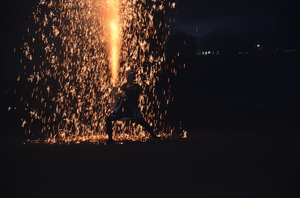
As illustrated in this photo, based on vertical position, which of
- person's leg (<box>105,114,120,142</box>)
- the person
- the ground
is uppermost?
the person

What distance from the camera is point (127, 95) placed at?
43.0ft

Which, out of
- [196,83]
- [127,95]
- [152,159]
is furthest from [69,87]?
[152,159]

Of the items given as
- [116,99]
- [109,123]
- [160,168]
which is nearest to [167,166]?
[160,168]

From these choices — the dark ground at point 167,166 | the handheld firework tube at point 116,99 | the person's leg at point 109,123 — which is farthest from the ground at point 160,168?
the handheld firework tube at point 116,99

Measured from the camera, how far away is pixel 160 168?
872 centimetres

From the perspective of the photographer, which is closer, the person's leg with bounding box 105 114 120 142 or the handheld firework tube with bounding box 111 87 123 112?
the person's leg with bounding box 105 114 120 142

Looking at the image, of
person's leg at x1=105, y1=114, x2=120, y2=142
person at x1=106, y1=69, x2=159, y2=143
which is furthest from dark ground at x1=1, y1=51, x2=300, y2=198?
person at x1=106, y1=69, x2=159, y2=143

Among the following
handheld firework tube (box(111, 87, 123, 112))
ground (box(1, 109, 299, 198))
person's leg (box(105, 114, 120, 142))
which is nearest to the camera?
ground (box(1, 109, 299, 198))

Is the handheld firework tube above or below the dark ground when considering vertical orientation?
above

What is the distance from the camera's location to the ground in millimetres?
6859

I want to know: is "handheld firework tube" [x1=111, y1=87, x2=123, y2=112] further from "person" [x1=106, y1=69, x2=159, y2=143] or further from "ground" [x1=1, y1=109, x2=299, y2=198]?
"ground" [x1=1, y1=109, x2=299, y2=198]

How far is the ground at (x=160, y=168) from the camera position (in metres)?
6.86

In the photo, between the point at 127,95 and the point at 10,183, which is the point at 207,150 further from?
the point at 10,183

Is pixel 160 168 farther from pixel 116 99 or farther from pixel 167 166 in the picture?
pixel 116 99
